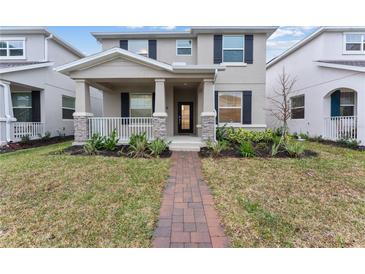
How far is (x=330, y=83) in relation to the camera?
1126 cm

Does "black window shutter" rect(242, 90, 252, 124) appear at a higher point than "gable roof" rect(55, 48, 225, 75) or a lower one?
lower

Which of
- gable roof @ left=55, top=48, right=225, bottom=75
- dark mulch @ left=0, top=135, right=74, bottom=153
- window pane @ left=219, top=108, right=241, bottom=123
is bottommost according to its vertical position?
dark mulch @ left=0, top=135, right=74, bottom=153

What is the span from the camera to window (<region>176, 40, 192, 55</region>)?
1260 cm

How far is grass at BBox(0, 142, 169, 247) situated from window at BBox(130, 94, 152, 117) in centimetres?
600

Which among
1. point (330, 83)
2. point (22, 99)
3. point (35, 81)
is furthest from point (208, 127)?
point (22, 99)

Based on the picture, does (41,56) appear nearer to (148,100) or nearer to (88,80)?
(88,80)

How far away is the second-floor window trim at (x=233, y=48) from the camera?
39.0 ft

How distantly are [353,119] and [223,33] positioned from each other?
767 cm

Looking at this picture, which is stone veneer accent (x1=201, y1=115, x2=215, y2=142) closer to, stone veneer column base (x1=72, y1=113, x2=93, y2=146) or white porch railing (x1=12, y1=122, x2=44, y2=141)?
stone veneer column base (x1=72, y1=113, x2=93, y2=146)

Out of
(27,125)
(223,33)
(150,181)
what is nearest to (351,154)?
(150,181)

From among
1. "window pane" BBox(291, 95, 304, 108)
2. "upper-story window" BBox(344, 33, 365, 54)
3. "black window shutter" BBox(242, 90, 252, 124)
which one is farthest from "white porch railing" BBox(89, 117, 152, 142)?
"upper-story window" BBox(344, 33, 365, 54)

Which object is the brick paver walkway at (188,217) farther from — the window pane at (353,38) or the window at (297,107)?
the window pane at (353,38)

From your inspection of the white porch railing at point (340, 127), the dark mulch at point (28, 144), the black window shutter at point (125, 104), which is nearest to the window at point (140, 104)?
the black window shutter at point (125, 104)

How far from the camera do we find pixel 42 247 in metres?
2.69
